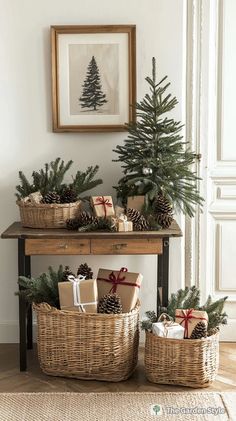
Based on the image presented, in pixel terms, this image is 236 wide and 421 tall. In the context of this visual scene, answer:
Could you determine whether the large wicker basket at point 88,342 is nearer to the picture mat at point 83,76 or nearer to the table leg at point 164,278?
the table leg at point 164,278

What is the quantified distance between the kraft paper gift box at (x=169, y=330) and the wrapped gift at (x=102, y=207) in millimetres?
682

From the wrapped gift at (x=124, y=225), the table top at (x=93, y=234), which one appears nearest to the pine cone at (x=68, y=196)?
the table top at (x=93, y=234)

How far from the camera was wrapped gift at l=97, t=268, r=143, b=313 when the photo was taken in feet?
11.1

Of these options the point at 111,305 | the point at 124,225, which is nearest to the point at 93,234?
the point at 124,225

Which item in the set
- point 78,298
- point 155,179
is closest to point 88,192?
point 155,179

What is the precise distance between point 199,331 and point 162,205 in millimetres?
709

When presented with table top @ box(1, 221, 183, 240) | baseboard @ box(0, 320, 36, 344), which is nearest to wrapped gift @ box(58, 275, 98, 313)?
table top @ box(1, 221, 183, 240)

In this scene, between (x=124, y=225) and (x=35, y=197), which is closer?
(x=124, y=225)

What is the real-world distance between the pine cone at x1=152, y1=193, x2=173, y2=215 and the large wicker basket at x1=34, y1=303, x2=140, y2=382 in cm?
55

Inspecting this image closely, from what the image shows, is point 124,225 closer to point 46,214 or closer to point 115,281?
point 115,281

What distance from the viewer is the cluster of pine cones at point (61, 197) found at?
3547mm

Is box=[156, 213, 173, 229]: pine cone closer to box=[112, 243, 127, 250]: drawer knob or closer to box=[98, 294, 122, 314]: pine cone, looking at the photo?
box=[112, 243, 127, 250]: drawer knob

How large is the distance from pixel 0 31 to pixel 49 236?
4.30 ft

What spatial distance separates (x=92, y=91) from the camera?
381 centimetres
